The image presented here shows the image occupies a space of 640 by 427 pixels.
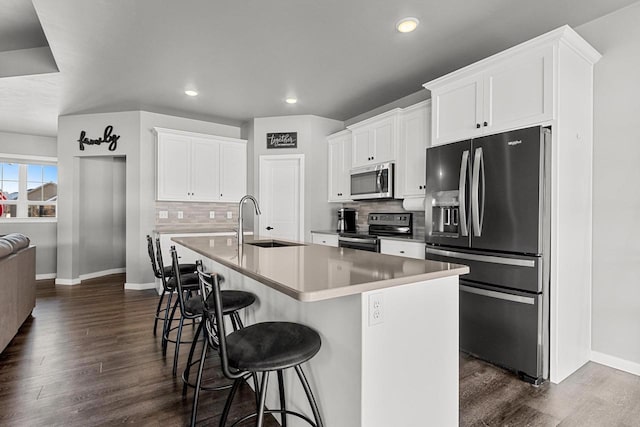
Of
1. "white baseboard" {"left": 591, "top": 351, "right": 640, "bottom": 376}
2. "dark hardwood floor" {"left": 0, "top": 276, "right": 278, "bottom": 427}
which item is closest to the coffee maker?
"dark hardwood floor" {"left": 0, "top": 276, "right": 278, "bottom": 427}

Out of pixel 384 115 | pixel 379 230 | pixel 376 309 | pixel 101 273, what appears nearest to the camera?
pixel 376 309

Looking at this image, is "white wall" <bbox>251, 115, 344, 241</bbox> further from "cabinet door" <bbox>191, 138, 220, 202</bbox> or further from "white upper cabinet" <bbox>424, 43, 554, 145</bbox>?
"white upper cabinet" <bbox>424, 43, 554, 145</bbox>

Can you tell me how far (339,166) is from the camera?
4973 mm

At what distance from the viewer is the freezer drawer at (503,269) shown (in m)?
2.29

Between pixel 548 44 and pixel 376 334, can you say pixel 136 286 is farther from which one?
pixel 548 44

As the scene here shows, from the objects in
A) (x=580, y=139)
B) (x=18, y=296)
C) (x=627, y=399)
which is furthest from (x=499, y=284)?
(x=18, y=296)

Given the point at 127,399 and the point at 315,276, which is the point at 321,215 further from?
the point at 315,276

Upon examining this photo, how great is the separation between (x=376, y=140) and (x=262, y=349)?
3.35 meters

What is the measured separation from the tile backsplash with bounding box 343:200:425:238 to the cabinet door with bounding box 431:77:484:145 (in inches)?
47.0

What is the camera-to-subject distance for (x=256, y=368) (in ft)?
4.00

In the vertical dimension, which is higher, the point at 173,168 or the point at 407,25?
the point at 407,25

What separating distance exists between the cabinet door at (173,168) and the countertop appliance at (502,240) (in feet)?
12.5

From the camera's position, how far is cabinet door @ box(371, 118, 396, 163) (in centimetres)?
393

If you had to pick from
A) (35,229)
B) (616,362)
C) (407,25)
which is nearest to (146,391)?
(407,25)
